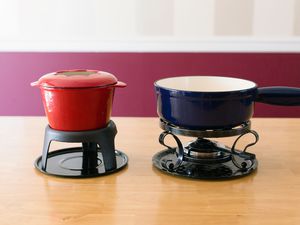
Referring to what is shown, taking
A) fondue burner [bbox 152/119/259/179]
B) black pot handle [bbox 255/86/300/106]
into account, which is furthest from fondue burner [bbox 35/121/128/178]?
black pot handle [bbox 255/86/300/106]

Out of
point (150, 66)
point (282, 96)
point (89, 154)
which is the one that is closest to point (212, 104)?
point (282, 96)

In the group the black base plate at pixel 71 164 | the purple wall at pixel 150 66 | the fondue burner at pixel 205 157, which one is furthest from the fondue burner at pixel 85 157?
the purple wall at pixel 150 66

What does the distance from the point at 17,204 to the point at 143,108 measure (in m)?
1.87

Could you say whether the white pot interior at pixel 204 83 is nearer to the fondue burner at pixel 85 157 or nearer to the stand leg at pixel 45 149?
the fondue burner at pixel 85 157

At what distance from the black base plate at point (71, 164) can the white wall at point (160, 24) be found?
160 cm

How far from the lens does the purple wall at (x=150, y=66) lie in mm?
2592

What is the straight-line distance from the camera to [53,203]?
2.68 feet

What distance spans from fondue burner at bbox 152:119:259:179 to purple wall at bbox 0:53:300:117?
158 cm

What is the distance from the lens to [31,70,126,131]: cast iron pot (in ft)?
3.03

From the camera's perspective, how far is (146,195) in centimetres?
86

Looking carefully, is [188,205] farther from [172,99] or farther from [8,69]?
[8,69]

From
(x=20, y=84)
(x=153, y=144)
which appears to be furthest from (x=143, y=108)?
(x=153, y=144)

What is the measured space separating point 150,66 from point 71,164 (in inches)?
65.0

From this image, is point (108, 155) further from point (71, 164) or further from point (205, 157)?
point (205, 157)
